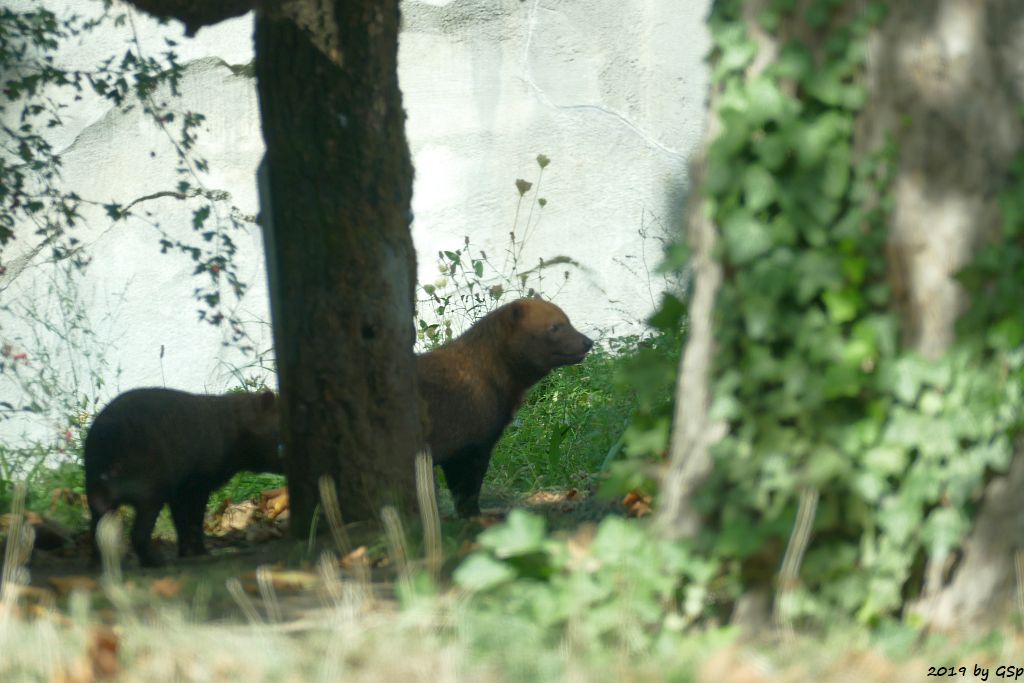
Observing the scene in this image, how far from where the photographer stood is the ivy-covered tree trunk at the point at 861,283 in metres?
3.15

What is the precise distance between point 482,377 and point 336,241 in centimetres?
274

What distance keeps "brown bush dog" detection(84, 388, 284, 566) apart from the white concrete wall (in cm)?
457

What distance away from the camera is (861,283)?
3.23 meters

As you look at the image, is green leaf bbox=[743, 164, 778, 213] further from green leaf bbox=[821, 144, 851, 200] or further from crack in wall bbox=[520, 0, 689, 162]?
crack in wall bbox=[520, 0, 689, 162]

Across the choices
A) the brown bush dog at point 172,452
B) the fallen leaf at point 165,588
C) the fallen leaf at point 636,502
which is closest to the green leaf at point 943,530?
the fallen leaf at point 165,588

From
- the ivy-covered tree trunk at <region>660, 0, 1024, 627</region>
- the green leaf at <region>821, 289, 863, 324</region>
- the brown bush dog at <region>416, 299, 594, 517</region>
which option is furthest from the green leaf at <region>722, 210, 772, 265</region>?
the brown bush dog at <region>416, 299, 594, 517</region>

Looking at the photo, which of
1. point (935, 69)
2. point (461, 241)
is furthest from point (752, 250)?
point (461, 241)

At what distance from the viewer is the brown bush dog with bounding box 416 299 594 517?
751 cm

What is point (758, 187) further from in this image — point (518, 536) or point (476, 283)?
point (476, 283)

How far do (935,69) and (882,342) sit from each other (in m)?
0.73

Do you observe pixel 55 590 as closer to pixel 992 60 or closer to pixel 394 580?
pixel 394 580

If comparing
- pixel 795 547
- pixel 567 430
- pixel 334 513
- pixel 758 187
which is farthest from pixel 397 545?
pixel 567 430

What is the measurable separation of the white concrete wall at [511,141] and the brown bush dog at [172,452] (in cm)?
457

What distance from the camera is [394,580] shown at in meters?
4.36
